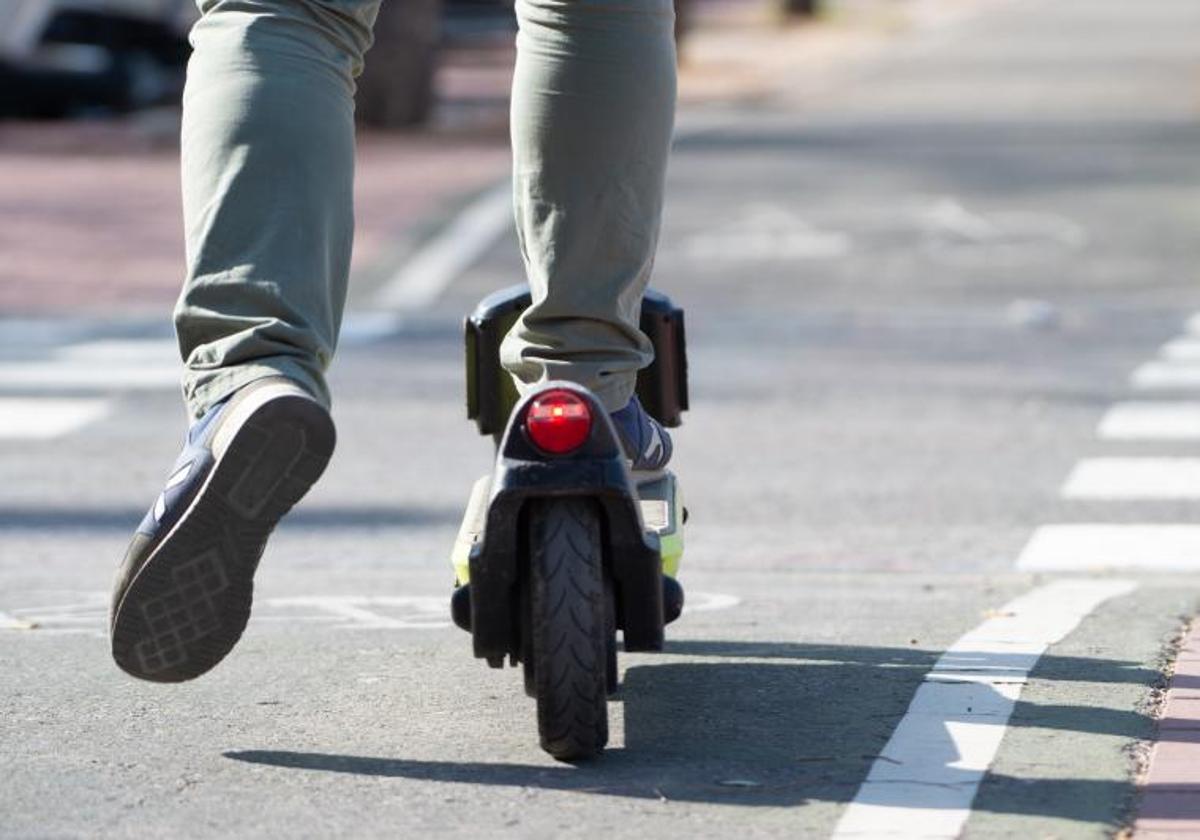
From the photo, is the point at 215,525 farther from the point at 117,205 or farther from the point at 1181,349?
the point at 117,205

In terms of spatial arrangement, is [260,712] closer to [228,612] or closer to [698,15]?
[228,612]

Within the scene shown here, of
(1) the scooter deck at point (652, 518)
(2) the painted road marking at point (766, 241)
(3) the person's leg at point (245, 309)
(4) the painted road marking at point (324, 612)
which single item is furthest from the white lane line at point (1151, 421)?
(2) the painted road marking at point (766, 241)

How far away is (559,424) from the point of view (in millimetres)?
3324

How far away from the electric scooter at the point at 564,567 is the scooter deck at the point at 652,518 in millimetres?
70

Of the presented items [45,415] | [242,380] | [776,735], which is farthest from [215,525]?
[45,415]

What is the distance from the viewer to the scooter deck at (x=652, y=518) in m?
3.59

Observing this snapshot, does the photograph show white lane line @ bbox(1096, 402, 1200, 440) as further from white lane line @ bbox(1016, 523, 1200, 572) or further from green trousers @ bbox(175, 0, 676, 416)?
green trousers @ bbox(175, 0, 676, 416)

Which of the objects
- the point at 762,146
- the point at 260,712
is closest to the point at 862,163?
the point at 762,146

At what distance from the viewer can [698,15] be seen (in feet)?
151

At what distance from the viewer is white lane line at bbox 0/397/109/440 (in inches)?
318

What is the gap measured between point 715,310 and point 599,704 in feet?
27.4

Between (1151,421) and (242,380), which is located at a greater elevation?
(242,380)

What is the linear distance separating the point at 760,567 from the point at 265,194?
2587 millimetres

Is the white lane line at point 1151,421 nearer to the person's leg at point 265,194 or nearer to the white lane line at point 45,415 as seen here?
the white lane line at point 45,415
